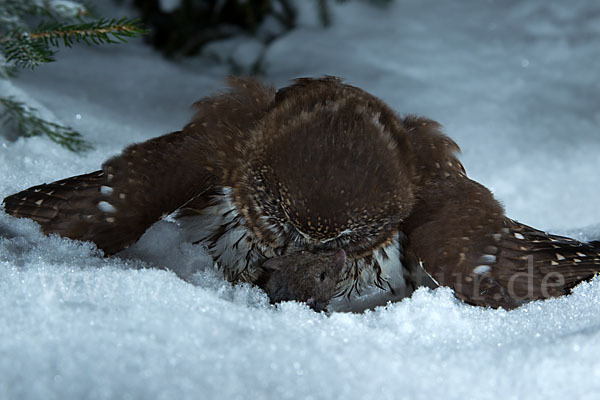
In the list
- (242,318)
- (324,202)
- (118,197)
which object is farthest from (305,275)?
(118,197)

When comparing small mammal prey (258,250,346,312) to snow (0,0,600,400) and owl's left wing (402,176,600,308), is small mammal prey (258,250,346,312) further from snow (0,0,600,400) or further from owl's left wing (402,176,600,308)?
owl's left wing (402,176,600,308)

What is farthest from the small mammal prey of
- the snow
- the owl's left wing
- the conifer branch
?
the conifer branch

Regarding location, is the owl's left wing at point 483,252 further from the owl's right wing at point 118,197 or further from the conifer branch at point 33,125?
the conifer branch at point 33,125

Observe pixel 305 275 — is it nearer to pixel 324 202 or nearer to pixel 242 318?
pixel 324 202

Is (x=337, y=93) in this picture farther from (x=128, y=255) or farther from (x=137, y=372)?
(x=137, y=372)

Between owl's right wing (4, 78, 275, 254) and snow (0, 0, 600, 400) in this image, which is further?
owl's right wing (4, 78, 275, 254)
